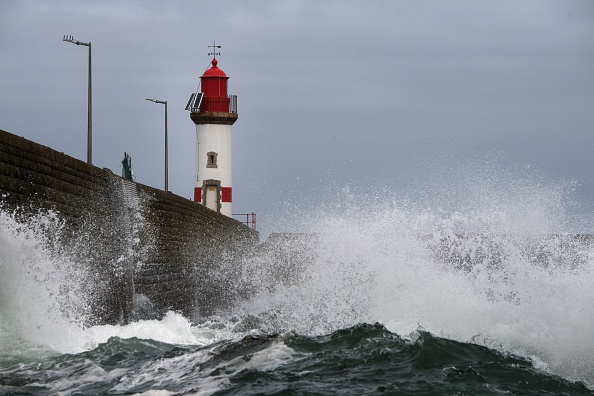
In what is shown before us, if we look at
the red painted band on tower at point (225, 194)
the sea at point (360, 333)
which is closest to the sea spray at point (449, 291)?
the sea at point (360, 333)

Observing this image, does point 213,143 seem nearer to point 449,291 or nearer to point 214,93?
point 214,93

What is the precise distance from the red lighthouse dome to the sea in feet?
58.7

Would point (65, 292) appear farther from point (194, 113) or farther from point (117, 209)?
point (194, 113)

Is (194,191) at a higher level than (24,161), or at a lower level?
higher

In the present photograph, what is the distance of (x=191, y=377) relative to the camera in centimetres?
844

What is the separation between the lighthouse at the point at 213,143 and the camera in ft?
118

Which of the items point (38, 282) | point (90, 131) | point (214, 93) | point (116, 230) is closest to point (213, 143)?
point (214, 93)

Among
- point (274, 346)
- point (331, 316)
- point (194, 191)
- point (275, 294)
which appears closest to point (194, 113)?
point (194, 191)

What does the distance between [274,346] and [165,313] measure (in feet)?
29.5

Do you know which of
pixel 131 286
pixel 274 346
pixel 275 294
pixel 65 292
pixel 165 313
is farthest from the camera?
pixel 275 294

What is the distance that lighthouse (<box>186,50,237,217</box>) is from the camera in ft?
118

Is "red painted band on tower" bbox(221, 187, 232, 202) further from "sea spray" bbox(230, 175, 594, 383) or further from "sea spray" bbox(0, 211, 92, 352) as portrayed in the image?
"sea spray" bbox(0, 211, 92, 352)

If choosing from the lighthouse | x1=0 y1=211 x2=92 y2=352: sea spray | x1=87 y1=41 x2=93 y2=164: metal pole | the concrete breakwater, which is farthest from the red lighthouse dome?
x1=0 y1=211 x2=92 y2=352: sea spray

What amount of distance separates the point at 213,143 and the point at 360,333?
2632 centimetres
